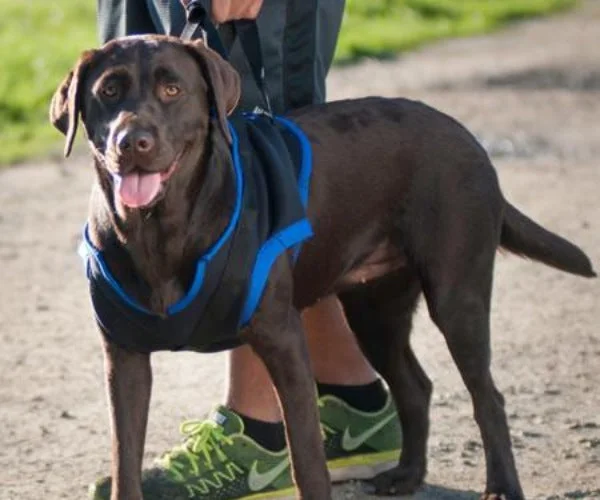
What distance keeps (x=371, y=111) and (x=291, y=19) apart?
0.43m

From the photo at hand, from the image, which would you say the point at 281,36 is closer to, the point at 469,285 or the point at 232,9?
the point at 232,9

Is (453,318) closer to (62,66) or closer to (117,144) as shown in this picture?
(117,144)

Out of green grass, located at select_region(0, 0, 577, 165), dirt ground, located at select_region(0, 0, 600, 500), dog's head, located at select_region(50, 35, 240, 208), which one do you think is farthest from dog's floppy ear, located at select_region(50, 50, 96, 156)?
green grass, located at select_region(0, 0, 577, 165)

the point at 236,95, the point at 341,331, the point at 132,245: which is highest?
the point at 236,95

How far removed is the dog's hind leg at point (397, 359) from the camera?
549 centimetres

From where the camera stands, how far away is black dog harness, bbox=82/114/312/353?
4.67m

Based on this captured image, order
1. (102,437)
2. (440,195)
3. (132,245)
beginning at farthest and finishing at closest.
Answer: (102,437), (440,195), (132,245)

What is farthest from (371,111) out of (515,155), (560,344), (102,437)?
(515,155)

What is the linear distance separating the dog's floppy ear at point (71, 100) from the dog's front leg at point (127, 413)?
1.88ft

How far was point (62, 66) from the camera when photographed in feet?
45.3

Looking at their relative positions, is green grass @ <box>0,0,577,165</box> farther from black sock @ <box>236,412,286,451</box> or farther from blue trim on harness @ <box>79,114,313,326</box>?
blue trim on harness @ <box>79,114,313,326</box>

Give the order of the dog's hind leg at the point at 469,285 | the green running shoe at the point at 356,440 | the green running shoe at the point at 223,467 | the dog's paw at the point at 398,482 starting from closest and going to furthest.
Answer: the dog's hind leg at the point at 469,285
the green running shoe at the point at 223,467
the dog's paw at the point at 398,482
the green running shoe at the point at 356,440

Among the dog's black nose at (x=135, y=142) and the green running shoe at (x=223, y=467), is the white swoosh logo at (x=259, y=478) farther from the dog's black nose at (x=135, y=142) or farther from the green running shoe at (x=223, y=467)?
the dog's black nose at (x=135, y=142)

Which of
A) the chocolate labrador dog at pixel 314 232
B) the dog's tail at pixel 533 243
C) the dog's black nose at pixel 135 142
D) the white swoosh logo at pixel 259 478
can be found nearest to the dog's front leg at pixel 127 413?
the chocolate labrador dog at pixel 314 232
